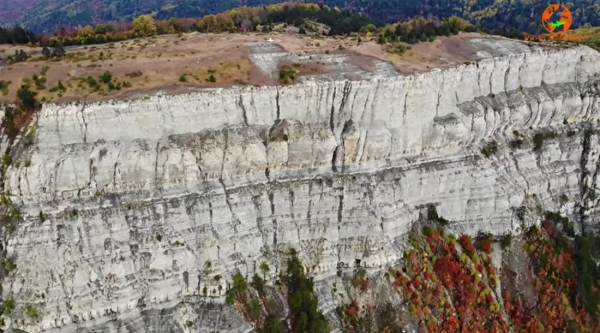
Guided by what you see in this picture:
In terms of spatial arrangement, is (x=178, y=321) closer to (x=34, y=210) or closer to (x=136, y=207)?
(x=136, y=207)

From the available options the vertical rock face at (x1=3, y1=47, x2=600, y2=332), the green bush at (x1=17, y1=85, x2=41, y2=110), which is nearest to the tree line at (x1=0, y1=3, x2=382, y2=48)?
the green bush at (x1=17, y1=85, x2=41, y2=110)

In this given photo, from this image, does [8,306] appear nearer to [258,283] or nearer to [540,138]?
[258,283]

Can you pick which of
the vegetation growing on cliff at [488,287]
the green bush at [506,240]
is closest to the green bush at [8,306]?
the vegetation growing on cliff at [488,287]

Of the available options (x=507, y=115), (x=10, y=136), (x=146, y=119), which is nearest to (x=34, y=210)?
(x=10, y=136)

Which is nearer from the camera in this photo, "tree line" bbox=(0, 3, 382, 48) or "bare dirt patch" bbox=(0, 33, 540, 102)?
"bare dirt patch" bbox=(0, 33, 540, 102)

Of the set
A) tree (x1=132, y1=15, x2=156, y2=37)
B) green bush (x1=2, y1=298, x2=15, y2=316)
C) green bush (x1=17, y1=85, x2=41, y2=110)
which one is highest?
tree (x1=132, y1=15, x2=156, y2=37)

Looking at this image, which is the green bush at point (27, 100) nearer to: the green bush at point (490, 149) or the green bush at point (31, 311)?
the green bush at point (31, 311)

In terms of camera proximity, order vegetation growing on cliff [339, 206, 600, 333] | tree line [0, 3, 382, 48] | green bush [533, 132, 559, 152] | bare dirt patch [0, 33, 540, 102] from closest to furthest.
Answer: bare dirt patch [0, 33, 540, 102], vegetation growing on cliff [339, 206, 600, 333], green bush [533, 132, 559, 152], tree line [0, 3, 382, 48]

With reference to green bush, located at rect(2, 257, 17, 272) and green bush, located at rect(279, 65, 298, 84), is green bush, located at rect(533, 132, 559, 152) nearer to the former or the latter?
green bush, located at rect(279, 65, 298, 84)
